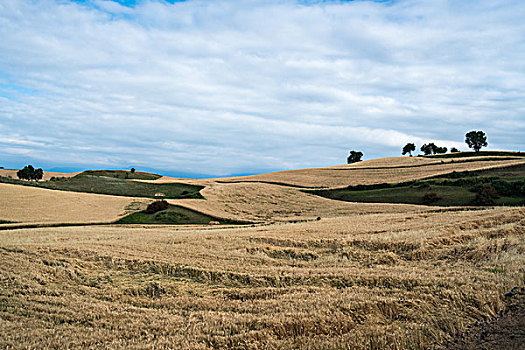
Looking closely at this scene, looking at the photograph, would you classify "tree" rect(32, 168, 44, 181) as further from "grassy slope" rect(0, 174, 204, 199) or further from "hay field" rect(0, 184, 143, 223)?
"hay field" rect(0, 184, 143, 223)

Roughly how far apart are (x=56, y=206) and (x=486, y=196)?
155 ft

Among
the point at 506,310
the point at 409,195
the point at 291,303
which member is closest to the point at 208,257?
the point at 291,303

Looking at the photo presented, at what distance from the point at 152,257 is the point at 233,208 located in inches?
1405

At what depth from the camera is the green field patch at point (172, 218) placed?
41781mm

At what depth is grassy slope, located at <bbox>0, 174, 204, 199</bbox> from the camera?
6059cm

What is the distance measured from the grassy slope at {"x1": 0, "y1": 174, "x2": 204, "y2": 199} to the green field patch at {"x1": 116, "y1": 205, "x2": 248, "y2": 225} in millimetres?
11122

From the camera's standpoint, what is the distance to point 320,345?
6.62m

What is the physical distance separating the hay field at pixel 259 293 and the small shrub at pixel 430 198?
30.3 metres

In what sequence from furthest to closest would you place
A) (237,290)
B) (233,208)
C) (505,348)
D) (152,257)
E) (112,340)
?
1. (233,208)
2. (152,257)
3. (237,290)
4. (112,340)
5. (505,348)

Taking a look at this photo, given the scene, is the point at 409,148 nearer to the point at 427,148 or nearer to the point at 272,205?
the point at 427,148

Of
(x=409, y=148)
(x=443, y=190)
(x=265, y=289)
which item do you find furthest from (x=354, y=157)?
(x=265, y=289)

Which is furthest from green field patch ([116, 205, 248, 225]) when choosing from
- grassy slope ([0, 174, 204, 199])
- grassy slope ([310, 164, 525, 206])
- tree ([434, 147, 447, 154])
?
tree ([434, 147, 447, 154])

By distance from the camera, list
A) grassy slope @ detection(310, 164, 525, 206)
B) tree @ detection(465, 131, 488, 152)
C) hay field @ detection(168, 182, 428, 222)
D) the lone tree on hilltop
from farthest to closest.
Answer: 1. tree @ detection(465, 131, 488, 152)
2. the lone tree on hilltop
3. grassy slope @ detection(310, 164, 525, 206)
4. hay field @ detection(168, 182, 428, 222)

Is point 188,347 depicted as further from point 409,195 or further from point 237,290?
point 409,195
